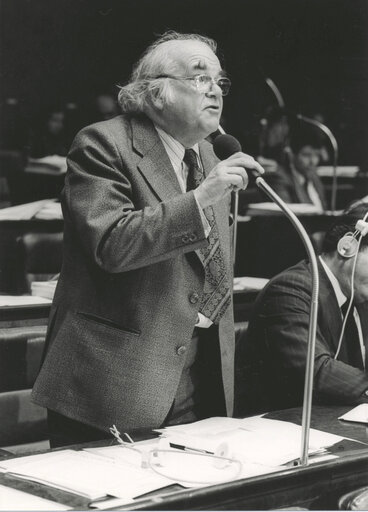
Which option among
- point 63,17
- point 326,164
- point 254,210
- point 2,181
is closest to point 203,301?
point 254,210

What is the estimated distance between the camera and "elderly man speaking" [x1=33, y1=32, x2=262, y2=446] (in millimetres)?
1650

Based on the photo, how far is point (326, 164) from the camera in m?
8.20

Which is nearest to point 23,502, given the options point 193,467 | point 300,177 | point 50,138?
point 193,467

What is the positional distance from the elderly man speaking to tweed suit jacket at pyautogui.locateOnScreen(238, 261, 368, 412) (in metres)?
0.39

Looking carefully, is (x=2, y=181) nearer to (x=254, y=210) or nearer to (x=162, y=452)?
(x=254, y=210)

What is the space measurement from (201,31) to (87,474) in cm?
616

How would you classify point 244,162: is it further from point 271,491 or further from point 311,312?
point 271,491

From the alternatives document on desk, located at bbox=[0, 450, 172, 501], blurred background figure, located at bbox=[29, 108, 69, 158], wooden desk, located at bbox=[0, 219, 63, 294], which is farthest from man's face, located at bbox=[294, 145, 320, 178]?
document on desk, located at bbox=[0, 450, 172, 501]

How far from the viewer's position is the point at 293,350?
2232mm

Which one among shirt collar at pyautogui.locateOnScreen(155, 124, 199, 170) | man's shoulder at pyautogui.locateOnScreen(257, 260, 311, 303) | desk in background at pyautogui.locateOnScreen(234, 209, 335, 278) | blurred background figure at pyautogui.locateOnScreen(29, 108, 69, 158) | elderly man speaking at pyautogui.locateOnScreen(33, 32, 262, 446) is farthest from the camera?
→ blurred background figure at pyautogui.locateOnScreen(29, 108, 69, 158)

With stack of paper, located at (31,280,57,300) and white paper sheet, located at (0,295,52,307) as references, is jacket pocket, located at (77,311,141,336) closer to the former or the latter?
white paper sheet, located at (0,295,52,307)

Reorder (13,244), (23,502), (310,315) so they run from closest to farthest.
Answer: (23,502), (310,315), (13,244)

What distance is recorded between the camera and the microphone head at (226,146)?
1.67 metres

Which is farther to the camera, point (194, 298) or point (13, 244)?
point (13, 244)
